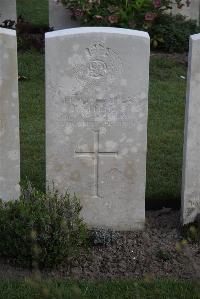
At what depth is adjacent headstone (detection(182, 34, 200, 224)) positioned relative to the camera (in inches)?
218

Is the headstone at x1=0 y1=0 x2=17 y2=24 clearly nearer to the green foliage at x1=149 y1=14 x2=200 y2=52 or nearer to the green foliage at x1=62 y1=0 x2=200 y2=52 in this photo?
the green foliage at x1=62 y1=0 x2=200 y2=52

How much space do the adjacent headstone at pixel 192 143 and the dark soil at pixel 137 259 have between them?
23 cm

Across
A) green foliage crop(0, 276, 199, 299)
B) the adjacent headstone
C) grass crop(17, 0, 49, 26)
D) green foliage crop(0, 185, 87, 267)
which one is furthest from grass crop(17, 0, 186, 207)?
grass crop(17, 0, 49, 26)

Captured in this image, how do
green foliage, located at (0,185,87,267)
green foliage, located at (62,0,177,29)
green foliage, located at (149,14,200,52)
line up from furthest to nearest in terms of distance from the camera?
green foliage, located at (149,14,200,52) < green foliage, located at (62,0,177,29) < green foliage, located at (0,185,87,267)

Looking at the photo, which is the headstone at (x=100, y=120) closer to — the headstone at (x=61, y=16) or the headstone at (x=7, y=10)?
the headstone at (x=61, y=16)

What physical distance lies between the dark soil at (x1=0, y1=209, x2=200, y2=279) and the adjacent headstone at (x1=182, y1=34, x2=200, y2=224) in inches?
8.9

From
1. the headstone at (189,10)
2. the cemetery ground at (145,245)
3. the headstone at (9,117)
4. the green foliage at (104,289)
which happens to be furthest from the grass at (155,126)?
the headstone at (189,10)

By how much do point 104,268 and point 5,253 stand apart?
27.8 inches

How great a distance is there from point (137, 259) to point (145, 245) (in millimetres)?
221

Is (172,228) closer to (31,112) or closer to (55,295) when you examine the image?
(55,295)

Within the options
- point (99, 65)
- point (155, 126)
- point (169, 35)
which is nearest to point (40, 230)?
point (99, 65)

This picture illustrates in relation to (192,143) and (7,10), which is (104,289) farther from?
(7,10)

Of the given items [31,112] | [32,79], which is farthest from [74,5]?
[31,112]

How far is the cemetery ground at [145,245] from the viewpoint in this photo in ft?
16.1
